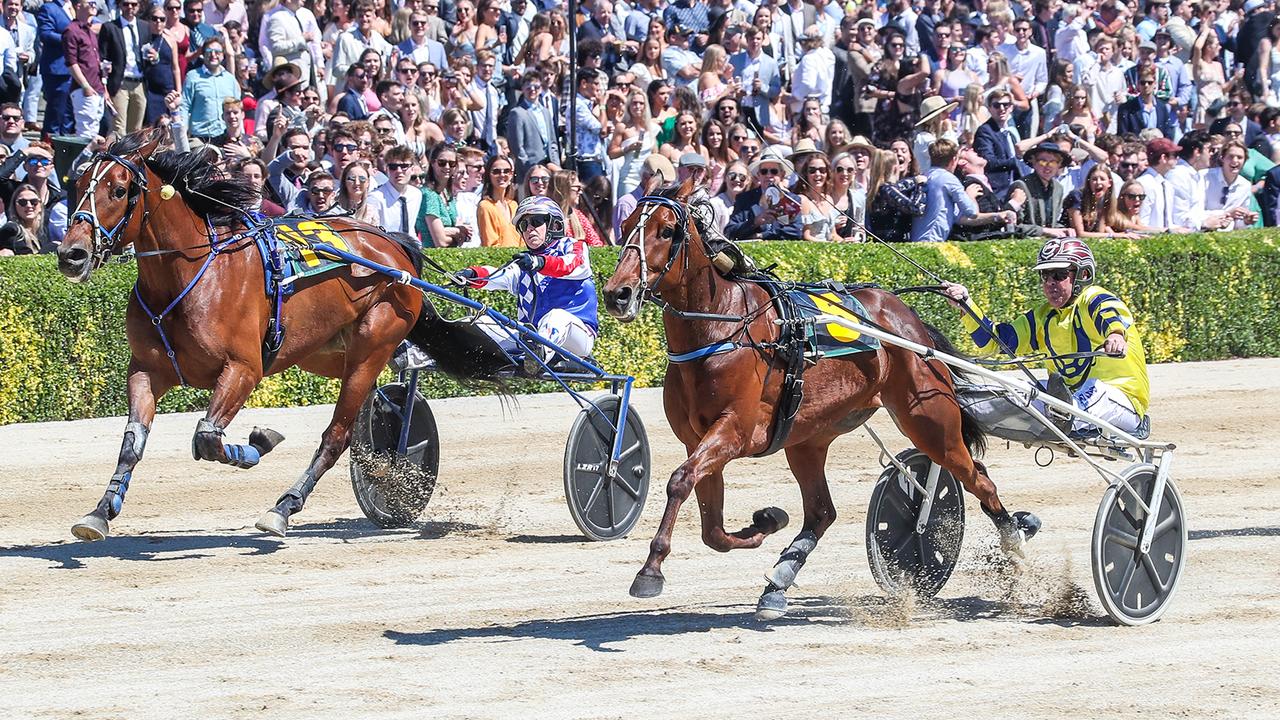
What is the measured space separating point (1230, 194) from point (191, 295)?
1158 cm

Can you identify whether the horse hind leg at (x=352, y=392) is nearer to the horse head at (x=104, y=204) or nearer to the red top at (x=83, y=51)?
the horse head at (x=104, y=204)

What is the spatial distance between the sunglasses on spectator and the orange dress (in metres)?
3.80

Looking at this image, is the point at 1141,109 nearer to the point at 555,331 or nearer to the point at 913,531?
the point at 555,331

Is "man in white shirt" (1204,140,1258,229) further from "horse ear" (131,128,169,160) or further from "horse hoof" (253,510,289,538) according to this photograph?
"horse ear" (131,128,169,160)

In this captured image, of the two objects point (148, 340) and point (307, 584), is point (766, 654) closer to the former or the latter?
point (307, 584)

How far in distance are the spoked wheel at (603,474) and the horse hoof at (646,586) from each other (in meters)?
2.18

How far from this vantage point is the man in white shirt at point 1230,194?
16609 millimetres

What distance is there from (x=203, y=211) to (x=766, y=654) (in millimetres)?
3510

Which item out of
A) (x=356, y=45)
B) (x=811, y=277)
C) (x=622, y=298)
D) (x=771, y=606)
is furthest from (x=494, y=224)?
(x=622, y=298)

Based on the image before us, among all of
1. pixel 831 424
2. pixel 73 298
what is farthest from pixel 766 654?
pixel 73 298

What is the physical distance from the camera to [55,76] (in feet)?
43.6

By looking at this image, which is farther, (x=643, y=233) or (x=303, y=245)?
(x=303, y=245)

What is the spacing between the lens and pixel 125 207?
25.2 feet

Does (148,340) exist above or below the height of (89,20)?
below
